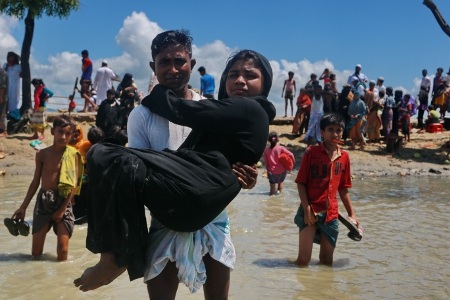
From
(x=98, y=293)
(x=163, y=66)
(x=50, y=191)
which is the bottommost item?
(x=98, y=293)

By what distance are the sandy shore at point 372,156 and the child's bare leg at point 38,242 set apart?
7974 mm

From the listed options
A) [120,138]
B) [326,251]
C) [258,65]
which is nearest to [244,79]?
[258,65]

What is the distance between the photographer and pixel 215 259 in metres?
2.63

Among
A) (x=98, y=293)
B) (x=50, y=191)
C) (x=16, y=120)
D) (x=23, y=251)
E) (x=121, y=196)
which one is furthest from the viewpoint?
(x=16, y=120)

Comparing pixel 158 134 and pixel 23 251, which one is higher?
pixel 158 134

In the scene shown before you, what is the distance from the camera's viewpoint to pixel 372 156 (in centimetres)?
1664

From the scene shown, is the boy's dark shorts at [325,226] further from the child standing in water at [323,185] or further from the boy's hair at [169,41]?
the boy's hair at [169,41]

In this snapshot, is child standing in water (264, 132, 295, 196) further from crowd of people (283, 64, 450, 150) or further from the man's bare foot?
the man's bare foot

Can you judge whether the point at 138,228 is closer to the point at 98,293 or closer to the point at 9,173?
the point at 98,293

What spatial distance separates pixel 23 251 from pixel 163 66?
14.1 ft

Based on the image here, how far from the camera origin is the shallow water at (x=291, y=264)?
4949 mm

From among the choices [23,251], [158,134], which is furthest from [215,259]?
[23,251]

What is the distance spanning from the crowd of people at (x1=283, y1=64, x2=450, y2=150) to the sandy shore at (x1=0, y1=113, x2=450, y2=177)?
1.50 ft

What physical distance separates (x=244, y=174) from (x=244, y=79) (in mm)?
495
